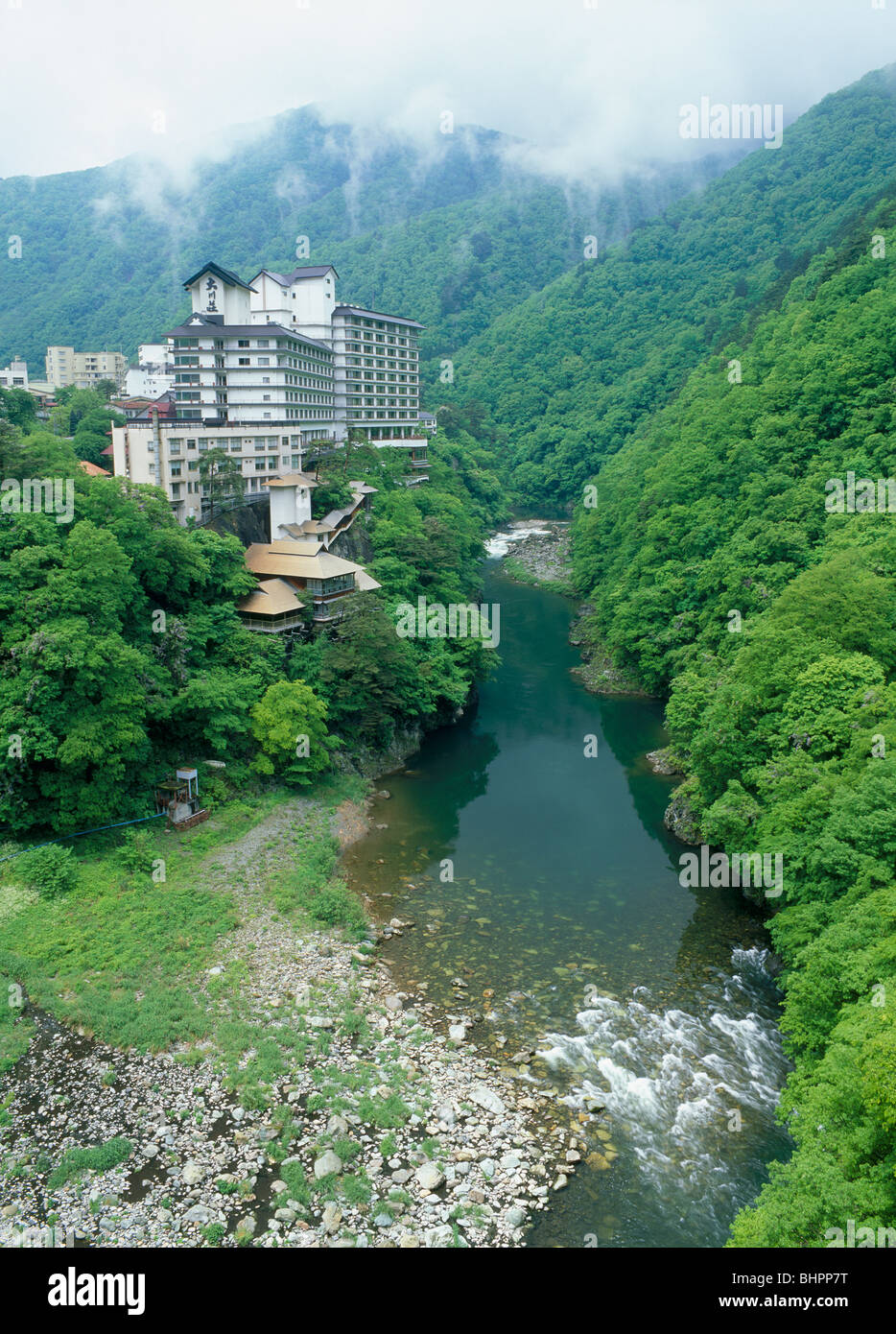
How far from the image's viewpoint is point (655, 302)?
313 ft

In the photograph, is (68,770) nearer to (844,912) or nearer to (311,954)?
(311,954)

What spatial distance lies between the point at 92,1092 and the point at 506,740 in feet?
70.3

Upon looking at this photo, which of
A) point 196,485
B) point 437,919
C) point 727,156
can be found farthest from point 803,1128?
point 727,156

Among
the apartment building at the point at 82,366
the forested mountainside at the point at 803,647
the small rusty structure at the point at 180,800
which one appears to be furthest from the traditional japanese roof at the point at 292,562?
the apartment building at the point at 82,366

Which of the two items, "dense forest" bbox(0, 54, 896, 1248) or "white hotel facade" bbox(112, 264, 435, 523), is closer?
"dense forest" bbox(0, 54, 896, 1248)

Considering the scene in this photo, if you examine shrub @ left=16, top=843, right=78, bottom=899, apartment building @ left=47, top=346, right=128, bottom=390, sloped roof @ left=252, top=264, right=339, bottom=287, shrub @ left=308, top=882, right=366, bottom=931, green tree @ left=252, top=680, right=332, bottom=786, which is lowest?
shrub @ left=308, top=882, right=366, bottom=931

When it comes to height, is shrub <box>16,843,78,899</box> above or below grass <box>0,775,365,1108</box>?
above

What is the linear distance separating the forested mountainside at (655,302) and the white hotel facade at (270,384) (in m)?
27.2

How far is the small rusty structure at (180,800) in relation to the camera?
2430 centimetres

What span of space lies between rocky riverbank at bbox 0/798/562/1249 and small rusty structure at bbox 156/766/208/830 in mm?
6444

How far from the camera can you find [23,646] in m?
21.0

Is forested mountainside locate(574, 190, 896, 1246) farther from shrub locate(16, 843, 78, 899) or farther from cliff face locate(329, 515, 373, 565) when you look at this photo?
shrub locate(16, 843, 78, 899)

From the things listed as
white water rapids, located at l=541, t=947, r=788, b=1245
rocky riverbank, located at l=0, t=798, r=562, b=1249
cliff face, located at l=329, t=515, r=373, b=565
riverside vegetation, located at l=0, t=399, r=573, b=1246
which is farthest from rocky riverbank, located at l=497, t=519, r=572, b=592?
rocky riverbank, located at l=0, t=798, r=562, b=1249

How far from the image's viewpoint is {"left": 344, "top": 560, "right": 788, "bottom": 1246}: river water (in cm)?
1451
